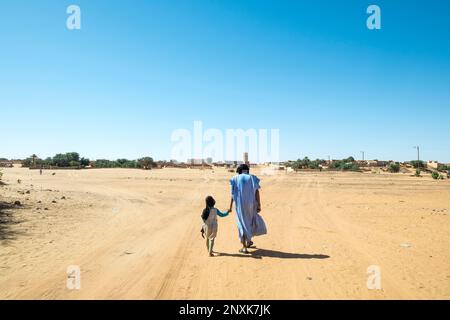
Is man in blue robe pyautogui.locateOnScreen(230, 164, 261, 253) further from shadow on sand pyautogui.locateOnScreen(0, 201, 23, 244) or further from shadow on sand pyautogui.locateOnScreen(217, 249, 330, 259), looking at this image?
shadow on sand pyautogui.locateOnScreen(0, 201, 23, 244)

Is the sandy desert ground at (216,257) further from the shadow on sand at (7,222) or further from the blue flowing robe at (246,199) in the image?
the blue flowing robe at (246,199)

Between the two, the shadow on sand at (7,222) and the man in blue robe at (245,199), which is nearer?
the man in blue robe at (245,199)

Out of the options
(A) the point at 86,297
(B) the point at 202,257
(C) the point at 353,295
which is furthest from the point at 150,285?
(C) the point at 353,295

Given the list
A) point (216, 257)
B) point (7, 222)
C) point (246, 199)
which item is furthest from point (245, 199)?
point (7, 222)

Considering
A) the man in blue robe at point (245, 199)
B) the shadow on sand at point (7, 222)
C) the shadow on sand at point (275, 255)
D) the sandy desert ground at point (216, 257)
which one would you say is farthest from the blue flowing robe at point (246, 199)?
the shadow on sand at point (7, 222)

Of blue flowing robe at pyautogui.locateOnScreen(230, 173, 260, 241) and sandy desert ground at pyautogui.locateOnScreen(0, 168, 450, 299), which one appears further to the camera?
blue flowing robe at pyautogui.locateOnScreen(230, 173, 260, 241)

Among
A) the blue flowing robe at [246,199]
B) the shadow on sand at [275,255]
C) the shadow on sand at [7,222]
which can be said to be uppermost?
the blue flowing robe at [246,199]

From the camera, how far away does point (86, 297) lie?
538 cm

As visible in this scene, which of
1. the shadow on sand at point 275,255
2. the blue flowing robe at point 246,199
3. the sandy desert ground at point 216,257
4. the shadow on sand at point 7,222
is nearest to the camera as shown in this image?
the sandy desert ground at point 216,257

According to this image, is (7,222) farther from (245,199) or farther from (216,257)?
(245,199)

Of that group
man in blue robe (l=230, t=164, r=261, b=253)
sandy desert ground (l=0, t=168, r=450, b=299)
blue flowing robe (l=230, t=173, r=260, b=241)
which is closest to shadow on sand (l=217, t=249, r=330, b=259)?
sandy desert ground (l=0, t=168, r=450, b=299)
